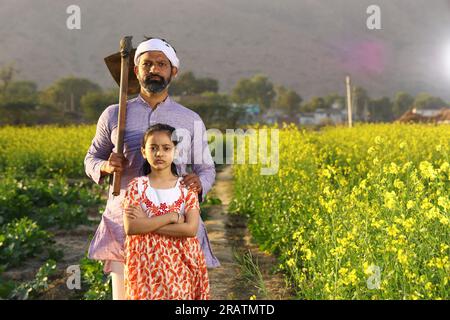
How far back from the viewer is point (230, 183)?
1455 cm

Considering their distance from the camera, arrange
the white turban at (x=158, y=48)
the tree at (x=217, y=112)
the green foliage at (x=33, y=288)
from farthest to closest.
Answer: the tree at (x=217, y=112) → the green foliage at (x=33, y=288) → the white turban at (x=158, y=48)

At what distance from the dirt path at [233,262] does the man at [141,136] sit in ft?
2.38

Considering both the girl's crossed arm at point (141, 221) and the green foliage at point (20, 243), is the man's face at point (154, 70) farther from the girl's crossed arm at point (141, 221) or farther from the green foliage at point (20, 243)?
the green foliage at point (20, 243)

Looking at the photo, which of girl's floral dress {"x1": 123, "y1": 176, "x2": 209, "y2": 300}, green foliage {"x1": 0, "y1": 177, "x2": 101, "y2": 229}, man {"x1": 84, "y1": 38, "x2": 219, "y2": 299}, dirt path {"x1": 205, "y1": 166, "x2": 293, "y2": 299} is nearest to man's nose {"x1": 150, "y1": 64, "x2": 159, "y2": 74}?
man {"x1": 84, "y1": 38, "x2": 219, "y2": 299}

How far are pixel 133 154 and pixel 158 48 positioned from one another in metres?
0.49

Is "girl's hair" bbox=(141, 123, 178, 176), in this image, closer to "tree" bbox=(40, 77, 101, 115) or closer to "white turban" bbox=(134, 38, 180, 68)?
"white turban" bbox=(134, 38, 180, 68)

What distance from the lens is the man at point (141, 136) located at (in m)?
3.06

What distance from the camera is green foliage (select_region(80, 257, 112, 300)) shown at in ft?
17.2

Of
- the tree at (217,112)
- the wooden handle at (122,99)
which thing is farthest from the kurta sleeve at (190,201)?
the tree at (217,112)

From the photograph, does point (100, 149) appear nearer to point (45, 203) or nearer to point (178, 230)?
point (178, 230)

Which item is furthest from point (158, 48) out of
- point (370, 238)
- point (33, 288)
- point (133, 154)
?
point (33, 288)

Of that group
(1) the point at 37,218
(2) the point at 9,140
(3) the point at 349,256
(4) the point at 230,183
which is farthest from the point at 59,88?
(3) the point at 349,256
